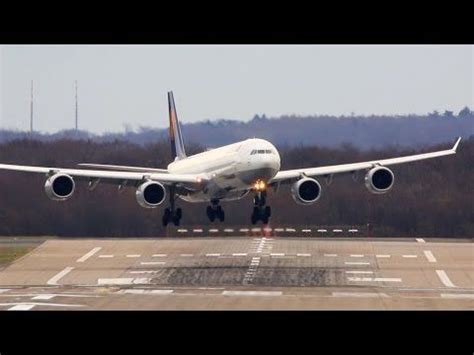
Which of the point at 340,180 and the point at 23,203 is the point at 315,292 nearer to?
the point at 340,180

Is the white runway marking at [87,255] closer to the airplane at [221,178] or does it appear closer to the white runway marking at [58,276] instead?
the white runway marking at [58,276]

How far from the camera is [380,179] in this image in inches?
2901

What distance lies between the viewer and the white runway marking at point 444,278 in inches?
3002

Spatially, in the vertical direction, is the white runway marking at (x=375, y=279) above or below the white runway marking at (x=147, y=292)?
above

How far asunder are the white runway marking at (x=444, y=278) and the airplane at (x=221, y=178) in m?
7.41

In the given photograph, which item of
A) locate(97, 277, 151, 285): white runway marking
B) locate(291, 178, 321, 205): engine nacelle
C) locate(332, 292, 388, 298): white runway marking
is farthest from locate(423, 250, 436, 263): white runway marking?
locate(97, 277, 151, 285): white runway marking

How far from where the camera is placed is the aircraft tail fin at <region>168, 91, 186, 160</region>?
3451 inches

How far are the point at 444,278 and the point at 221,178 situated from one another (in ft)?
56.9

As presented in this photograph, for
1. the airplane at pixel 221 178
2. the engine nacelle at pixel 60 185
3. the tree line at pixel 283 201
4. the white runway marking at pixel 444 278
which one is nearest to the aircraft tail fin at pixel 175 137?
the tree line at pixel 283 201

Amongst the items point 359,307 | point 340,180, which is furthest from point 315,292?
point 340,180

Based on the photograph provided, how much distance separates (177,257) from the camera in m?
85.6

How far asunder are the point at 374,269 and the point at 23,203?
26675mm

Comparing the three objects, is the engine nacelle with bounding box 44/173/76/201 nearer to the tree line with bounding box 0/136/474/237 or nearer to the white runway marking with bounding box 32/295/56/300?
the white runway marking with bounding box 32/295/56/300

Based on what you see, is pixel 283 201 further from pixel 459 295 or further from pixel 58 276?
pixel 459 295
